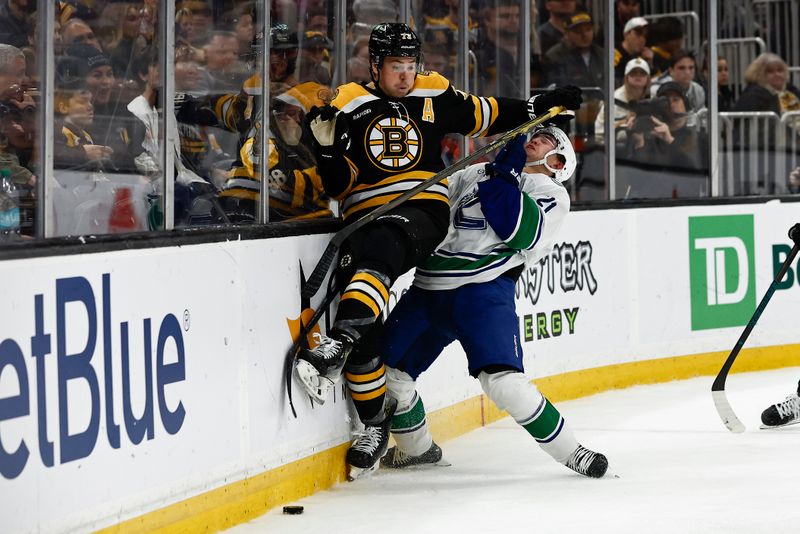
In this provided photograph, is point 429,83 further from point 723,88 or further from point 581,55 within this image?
point 723,88

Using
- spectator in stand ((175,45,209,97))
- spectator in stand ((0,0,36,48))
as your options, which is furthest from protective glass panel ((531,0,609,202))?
spectator in stand ((0,0,36,48))

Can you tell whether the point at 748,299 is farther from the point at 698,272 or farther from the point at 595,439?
the point at 595,439

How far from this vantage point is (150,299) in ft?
11.8

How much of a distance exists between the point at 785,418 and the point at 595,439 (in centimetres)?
75

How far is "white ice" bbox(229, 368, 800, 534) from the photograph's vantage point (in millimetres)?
3971

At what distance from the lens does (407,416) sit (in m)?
4.79

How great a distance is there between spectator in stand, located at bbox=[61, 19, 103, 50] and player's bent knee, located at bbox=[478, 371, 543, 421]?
1.65 metres

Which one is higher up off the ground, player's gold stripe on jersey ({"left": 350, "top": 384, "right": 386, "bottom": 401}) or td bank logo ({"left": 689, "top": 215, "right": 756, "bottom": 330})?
td bank logo ({"left": 689, "top": 215, "right": 756, "bottom": 330})

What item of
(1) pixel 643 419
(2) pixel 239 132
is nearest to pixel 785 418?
(1) pixel 643 419

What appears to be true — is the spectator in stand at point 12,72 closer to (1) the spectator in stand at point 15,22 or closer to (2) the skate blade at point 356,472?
(1) the spectator in stand at point 15,22

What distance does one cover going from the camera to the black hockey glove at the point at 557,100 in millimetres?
4805

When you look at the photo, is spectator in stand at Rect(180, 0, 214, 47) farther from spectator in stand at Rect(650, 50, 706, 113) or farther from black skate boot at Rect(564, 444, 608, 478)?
spectator in stand at Rect(650, 50, 706, 113)

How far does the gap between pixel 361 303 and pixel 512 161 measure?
0.74m

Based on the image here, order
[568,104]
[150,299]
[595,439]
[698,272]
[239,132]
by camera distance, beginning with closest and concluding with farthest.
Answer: [150,299] < [239,132] < [568,104] < [595,439] < [698,272]
